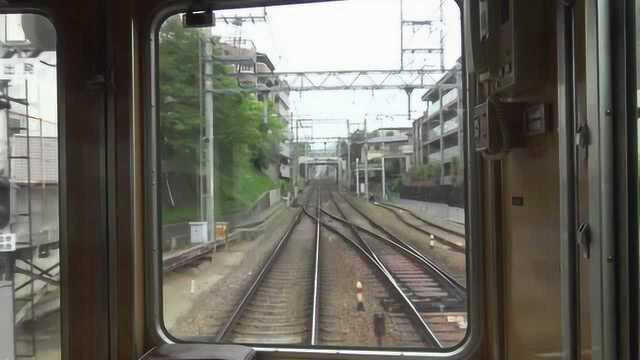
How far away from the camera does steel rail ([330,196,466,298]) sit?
2.50m

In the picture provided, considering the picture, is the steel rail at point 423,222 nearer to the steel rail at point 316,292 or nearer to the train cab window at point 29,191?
the steel rail at point 316,292

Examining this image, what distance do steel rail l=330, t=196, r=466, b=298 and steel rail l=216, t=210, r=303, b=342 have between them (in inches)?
9.9

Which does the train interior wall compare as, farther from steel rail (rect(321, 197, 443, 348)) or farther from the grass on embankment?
the grass on embankment

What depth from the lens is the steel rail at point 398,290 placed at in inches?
99.7

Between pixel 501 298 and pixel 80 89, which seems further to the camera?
pixel 80 89

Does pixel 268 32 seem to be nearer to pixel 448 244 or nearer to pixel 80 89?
pixel 80 89

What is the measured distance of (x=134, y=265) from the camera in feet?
Result: 8.57

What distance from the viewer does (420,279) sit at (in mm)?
2545

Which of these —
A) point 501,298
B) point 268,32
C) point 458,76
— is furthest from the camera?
point 268,32

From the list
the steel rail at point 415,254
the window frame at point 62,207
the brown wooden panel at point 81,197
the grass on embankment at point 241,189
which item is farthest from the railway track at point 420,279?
the window frame at point 62,207

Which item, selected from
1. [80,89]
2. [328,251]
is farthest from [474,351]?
[80,89]

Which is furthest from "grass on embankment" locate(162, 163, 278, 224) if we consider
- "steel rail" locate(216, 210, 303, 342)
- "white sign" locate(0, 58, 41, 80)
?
"white sign" locate(0, 58, 41, 80)

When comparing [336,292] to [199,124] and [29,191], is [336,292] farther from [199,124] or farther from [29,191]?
[29,191]

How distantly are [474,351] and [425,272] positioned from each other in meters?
0.42
